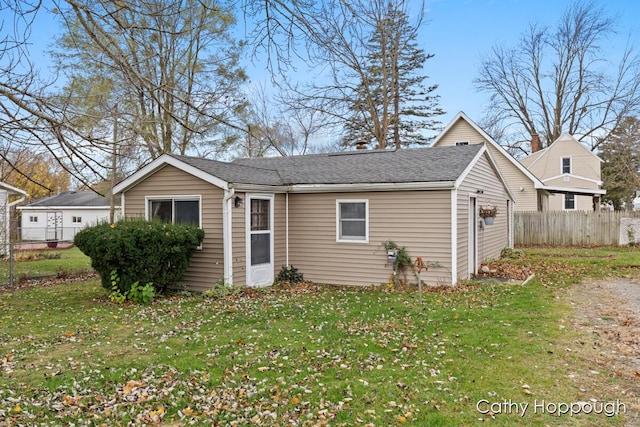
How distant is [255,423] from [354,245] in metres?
7.27

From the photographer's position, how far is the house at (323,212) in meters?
9.91

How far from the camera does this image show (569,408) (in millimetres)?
3977

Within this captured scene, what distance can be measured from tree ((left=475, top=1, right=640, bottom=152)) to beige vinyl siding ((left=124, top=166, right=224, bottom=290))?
27.3m

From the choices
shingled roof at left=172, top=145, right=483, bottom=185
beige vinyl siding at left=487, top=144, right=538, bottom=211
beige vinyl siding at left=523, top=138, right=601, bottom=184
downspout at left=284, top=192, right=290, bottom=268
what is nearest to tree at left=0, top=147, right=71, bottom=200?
shingled roof at left=172, top=145, right=483, bottom=185

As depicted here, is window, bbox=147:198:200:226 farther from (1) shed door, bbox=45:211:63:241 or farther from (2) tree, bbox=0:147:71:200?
(1) shed door, bbox=45:211:63:241

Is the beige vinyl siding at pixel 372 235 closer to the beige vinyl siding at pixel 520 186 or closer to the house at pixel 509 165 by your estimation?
the house at pixel 509 165

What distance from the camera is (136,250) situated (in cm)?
873

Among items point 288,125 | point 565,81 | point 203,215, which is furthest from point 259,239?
point 565,81

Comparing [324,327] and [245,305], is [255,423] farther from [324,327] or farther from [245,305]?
[245,305]

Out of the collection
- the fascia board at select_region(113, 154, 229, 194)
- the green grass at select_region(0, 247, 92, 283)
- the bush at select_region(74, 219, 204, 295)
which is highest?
the fascia board at select_region(113, 154, 229, 194)

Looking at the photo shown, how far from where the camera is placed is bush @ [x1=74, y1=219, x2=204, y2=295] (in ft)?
28.6

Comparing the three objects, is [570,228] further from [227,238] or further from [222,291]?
[222,291]

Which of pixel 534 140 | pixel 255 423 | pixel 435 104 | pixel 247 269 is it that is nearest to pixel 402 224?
pixel 247 269

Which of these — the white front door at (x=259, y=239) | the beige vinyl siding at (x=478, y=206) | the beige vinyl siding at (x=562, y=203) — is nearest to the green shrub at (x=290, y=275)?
the white front door at (x=259, y=239)
